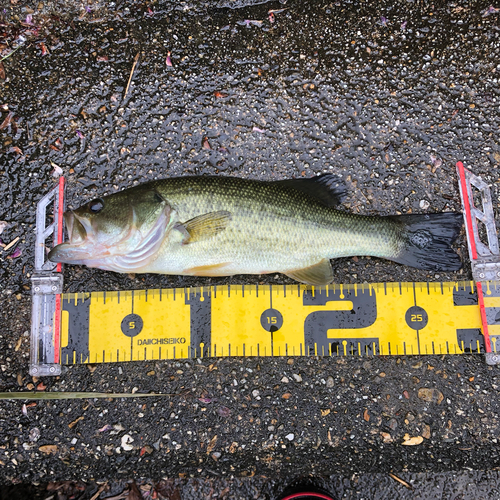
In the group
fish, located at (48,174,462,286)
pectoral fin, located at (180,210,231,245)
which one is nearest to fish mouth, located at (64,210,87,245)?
fish, located at (48,174,462,286)

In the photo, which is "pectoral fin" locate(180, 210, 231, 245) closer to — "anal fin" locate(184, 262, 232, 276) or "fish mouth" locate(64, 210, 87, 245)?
"anal fin" locate(184, 262, 232, 276)

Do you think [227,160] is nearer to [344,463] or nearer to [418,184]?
[418,184]

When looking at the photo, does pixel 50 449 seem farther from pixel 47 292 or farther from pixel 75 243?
pixel 75 243

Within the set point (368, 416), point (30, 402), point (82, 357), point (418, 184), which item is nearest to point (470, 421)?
point (368, 416)

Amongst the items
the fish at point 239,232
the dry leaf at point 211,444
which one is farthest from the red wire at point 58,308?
the dry leaf at point 211,444

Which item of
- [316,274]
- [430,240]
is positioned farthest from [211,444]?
[430,240]

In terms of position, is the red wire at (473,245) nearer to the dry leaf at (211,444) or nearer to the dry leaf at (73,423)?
the dry leaf at (211,444)
